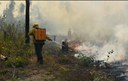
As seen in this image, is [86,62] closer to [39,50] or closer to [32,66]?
[39,50]

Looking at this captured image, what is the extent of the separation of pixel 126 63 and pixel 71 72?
6.44 meters

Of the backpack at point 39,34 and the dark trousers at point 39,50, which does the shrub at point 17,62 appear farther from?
the backpack at point 39,34

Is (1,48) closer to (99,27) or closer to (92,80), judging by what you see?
(92,80)

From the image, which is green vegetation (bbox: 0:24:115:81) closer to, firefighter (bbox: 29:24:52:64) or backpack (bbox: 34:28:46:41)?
firefighter (bbox: 29:24:52:64)

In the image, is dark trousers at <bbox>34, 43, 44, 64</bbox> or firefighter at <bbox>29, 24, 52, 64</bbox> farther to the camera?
dark trousers at <bbox>34, 43, 44, 64</bbox>

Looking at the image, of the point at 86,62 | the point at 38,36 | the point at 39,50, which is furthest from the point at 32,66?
the point at 86,62

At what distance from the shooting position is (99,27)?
48219 millimetres

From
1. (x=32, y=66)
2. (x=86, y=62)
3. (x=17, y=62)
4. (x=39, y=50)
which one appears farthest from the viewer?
(x=86, y=62)

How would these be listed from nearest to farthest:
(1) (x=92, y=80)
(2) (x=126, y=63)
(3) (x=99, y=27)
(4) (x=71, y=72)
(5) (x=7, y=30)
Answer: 1. (1) (x=92, y=80)
2. (4) (x=71, y=72)
3. (5) (x=7, y=30)
4. (2) (x=126, y=63)
5. (3) (x=99, y=27)

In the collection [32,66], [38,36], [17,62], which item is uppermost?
[38,36]

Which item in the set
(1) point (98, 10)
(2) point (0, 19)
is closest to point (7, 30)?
(2) point (0, 19)

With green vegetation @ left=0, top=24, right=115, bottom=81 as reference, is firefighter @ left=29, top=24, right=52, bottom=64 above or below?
above

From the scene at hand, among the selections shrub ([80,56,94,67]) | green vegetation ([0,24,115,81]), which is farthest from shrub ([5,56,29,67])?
shrub ([80,56,94,67])

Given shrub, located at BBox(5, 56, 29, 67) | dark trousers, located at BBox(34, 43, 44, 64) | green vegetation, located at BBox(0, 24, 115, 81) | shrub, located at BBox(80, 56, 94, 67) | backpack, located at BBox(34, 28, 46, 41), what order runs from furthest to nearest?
shrub, located at BBox(80, 56, 94, 67), dark trousers, located at BBox(34, 43, 44, 64), backpack, located at BBox(34, 28, 46, 41), shrub, located at BBox(5, 56, 29, 67), green vegetation, located at BBox(0, 24, 115, 81)
